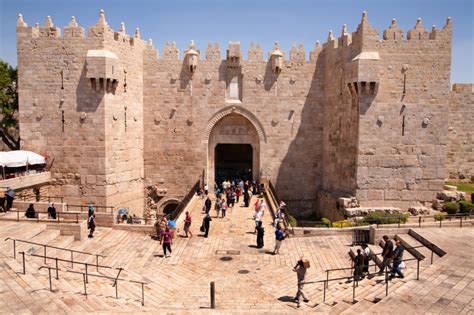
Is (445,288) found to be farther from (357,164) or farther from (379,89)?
(379,89)

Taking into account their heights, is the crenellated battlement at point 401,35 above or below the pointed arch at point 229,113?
above

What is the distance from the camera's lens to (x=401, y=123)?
76.3ft

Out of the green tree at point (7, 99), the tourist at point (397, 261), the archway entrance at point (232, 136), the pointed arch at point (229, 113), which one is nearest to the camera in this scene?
the tourist at point (397, 261)

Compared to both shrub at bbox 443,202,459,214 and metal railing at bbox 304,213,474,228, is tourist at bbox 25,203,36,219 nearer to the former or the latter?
metal railing at bbox 304,213,474,228

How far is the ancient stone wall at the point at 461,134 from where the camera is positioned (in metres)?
28.5

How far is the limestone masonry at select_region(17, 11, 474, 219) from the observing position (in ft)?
76.0

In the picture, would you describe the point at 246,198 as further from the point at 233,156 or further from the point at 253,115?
the point at 233,156

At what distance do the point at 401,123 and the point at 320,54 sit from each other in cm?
777

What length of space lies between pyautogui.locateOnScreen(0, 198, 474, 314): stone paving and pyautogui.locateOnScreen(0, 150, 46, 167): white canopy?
16.9 feet

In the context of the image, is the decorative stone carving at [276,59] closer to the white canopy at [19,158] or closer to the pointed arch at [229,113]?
the pointed arch at [229,113]

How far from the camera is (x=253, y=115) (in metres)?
28.5

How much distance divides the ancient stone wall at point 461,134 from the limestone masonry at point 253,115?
0.26ft

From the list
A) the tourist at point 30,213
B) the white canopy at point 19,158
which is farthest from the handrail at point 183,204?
the white canopy at point 19,158

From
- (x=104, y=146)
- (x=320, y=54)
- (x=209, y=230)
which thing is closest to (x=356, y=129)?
(x=320, y=54)
